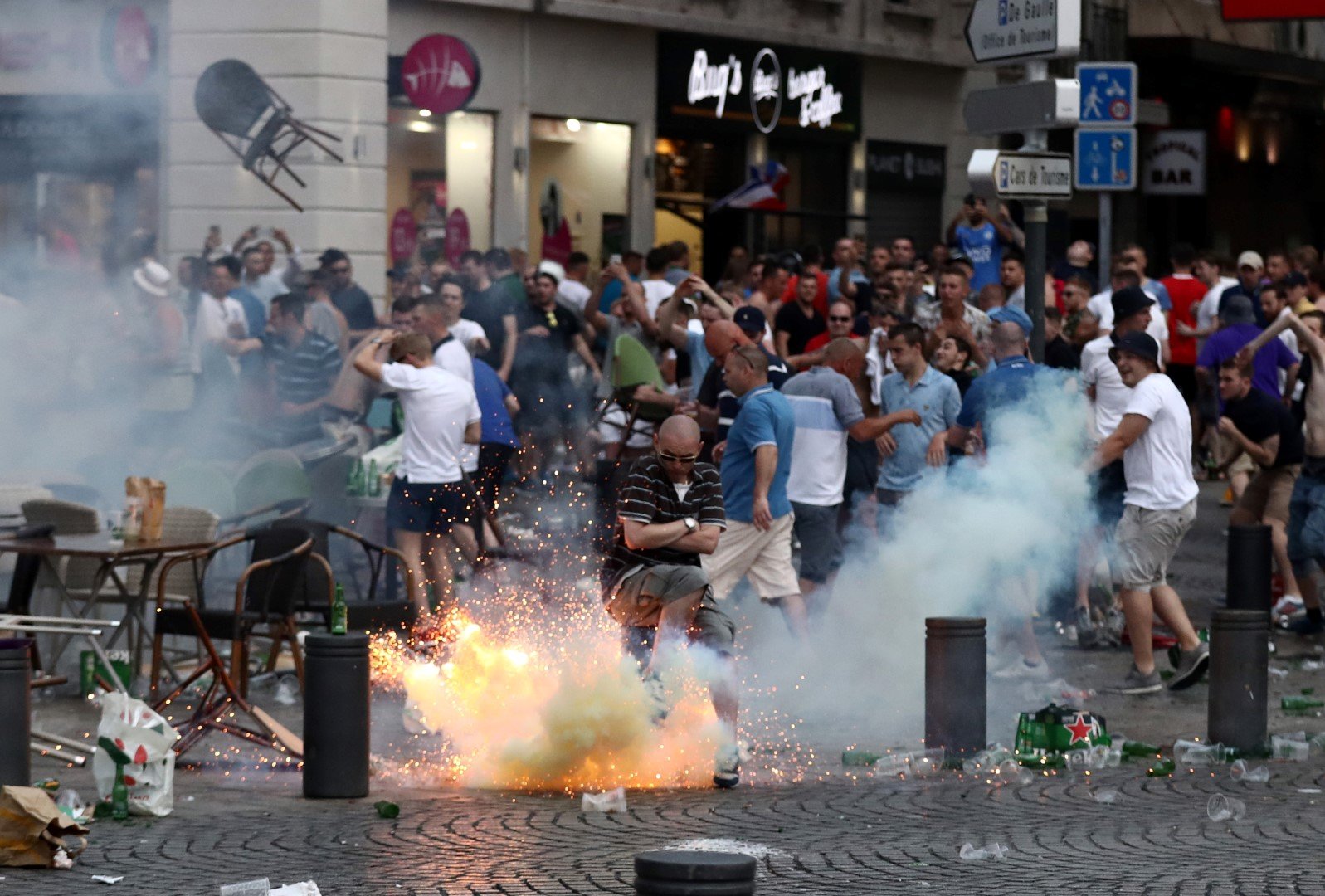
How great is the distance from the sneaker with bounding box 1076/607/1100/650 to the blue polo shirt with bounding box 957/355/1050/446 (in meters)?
1.62

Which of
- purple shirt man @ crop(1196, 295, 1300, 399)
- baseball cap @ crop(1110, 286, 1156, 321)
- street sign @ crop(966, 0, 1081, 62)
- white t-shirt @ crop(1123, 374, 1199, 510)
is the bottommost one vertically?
white t-shirt @ crop(1123, 374, 1199, 510)

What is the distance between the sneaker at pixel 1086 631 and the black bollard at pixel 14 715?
6.29 meters

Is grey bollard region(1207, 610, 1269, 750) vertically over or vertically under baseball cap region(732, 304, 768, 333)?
under

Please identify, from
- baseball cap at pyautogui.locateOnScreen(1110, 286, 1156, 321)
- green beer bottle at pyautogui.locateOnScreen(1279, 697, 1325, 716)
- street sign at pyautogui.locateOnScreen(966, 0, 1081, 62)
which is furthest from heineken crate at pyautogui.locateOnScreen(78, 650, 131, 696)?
baseball cap at pyautogui.locateOnScreen(1110, 286, 1156, 321)

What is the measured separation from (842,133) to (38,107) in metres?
14.1

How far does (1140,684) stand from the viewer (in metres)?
10.4

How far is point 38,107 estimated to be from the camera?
13.2 metres

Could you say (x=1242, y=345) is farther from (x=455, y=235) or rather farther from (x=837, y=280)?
(x=455, y=235)

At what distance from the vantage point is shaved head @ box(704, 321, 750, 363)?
1132cm

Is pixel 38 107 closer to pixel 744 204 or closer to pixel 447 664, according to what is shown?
pixel 447 664

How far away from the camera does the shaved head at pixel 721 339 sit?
1132 centimetres

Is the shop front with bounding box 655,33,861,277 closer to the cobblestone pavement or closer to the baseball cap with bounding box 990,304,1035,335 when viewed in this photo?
the baseball cap with bounding box 990,304,1035,335

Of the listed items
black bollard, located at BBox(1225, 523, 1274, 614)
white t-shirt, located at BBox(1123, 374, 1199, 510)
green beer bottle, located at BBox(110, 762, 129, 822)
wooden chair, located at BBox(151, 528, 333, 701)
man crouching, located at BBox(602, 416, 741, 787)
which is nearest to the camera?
green beer bottle, located at BBox(110, 762, 129, 822)

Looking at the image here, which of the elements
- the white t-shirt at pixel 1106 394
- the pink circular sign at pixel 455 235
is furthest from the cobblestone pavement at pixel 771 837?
the pink circular sign at pixel 455 235
